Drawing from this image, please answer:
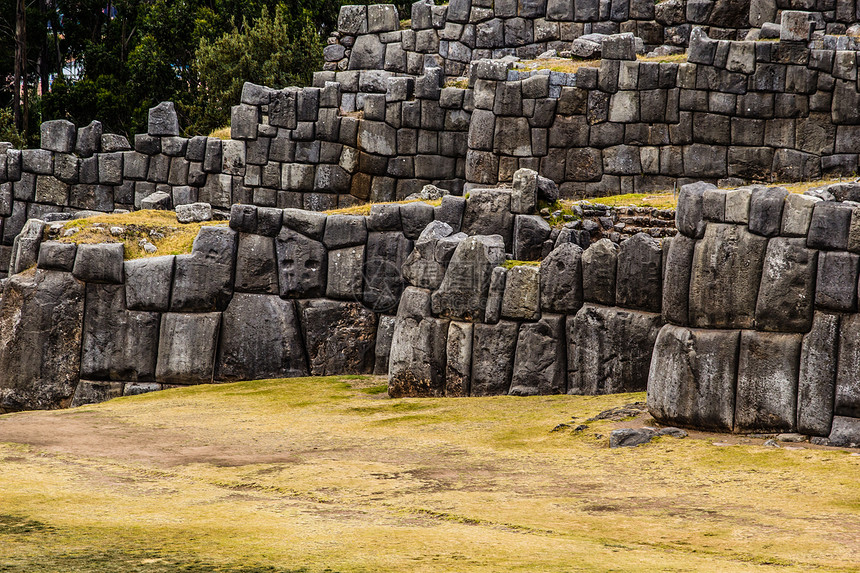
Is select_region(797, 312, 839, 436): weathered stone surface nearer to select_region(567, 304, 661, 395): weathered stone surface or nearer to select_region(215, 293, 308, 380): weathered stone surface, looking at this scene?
select_region(567, 304, 661, 395): weathered stone surface

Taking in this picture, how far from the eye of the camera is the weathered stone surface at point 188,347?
16.2 m

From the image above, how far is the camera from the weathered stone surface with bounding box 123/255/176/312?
16.2 meters

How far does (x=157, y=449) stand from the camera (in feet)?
35.1

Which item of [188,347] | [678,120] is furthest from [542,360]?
[678,120]

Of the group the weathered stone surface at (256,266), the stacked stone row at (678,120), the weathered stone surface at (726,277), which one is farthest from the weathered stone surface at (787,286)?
the stacked stone row at (678,120)

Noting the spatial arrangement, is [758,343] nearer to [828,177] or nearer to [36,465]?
[36,465]

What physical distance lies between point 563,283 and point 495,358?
137 centimetres

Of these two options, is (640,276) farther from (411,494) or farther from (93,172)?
(93,172)

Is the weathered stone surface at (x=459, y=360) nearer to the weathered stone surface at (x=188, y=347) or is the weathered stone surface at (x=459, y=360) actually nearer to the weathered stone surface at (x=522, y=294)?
the weathered stone surface at (x=522, y=294)

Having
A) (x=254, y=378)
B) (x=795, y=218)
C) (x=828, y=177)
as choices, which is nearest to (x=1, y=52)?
(x=254, y=378)

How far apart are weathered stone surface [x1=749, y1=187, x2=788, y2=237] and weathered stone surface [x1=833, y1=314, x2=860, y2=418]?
113cm

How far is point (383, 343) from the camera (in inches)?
646

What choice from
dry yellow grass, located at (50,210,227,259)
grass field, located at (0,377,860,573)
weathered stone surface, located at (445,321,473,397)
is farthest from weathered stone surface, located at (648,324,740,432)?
dry yellow grass, located at (50,210,227,259)

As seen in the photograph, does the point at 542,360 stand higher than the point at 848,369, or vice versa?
the point at 848,369
